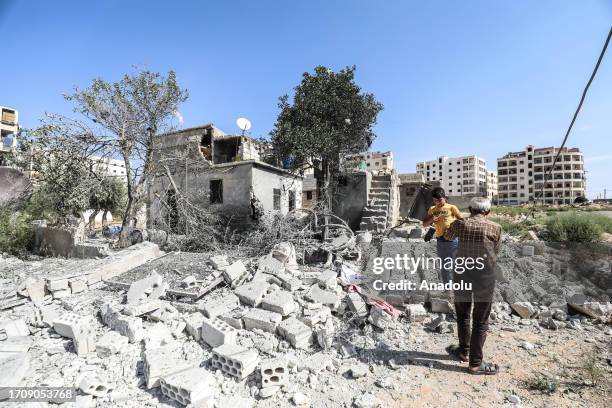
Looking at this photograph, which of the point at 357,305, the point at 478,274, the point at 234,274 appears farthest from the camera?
the point at 234,274

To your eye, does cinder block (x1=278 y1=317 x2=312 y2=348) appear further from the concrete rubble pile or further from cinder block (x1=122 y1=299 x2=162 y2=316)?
cinder block (x1=122 y1=299 x2=162 y2=316)

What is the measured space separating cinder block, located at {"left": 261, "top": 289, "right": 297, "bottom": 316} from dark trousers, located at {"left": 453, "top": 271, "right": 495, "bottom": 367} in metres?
2.15

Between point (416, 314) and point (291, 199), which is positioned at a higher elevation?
point (291, 199)

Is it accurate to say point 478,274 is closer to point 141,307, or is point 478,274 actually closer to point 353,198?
point 141,307

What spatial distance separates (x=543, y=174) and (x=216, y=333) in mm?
80305

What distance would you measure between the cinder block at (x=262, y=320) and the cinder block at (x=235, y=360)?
0.65m

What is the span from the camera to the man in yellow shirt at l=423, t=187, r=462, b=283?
4.39 m

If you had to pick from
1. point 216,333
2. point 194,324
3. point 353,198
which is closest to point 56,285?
point 194,324

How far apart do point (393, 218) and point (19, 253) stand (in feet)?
44.7

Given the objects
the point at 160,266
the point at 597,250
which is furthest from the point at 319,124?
the point at 597,250

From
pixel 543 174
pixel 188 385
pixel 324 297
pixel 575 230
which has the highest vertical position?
pixel 543 174

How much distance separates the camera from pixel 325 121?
11703mm

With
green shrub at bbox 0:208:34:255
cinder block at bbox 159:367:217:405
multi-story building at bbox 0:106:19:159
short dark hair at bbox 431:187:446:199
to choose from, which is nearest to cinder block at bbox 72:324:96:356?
cinder block at bbox 159:367:217:405

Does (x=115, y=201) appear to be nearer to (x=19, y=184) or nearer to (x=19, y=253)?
(x=19, y=184)
